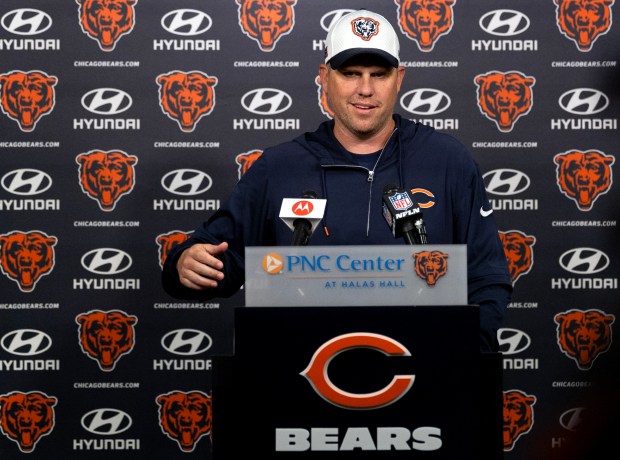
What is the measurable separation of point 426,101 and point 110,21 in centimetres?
142

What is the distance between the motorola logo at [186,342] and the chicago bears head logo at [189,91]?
881 mm

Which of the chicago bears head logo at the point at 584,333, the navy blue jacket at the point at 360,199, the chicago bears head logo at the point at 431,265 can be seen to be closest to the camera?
the chicago bears head logo at the point at 431,265

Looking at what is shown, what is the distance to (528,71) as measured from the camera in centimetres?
348

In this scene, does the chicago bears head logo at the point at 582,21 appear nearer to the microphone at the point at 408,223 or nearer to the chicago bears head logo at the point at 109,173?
the chicago bears head logo at the point at 109,173

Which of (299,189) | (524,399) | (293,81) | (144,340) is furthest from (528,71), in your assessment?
(144,340)

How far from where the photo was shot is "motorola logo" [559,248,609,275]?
3.45 meters

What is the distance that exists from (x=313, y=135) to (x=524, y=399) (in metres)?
1.77

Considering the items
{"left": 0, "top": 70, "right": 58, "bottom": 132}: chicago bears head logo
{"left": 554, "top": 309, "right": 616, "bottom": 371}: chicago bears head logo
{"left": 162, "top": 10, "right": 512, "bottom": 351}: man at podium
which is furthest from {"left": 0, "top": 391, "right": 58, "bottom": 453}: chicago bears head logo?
{"left": 554, "top": 309, "right": 616, "bottom": 371}: chicago bears head logo

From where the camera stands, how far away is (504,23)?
11.4 feet

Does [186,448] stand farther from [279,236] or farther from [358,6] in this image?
[358,6]

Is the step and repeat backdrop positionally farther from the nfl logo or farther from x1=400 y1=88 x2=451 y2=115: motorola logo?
the nfl logo

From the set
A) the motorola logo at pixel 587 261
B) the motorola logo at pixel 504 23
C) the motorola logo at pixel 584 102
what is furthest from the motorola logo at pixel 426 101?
the motorola logo at pixel 587 261


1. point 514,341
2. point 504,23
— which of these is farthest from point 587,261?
point 504,23

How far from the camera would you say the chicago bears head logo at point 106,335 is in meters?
3.46
